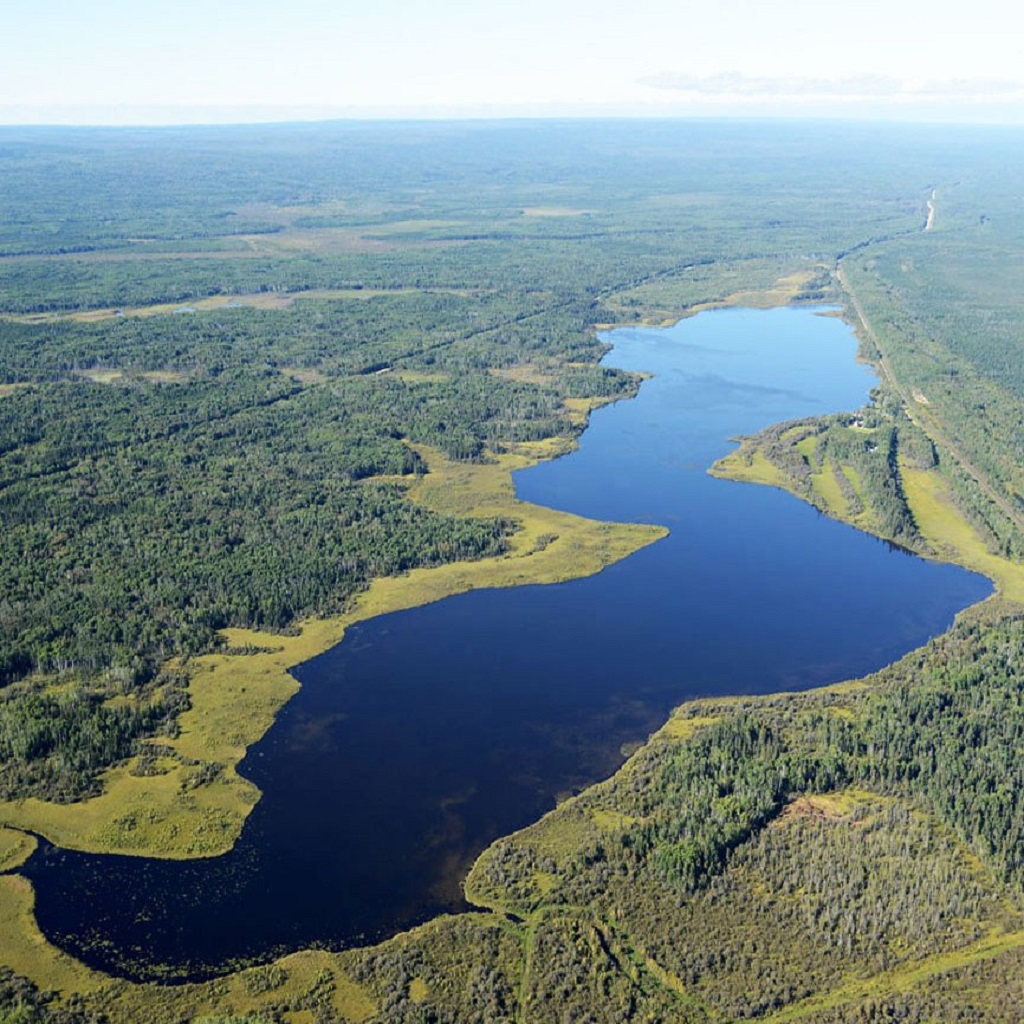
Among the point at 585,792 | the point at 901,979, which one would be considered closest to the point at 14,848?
→ the point at 585,792

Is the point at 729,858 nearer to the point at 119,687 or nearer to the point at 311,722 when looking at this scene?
the point at 311,722

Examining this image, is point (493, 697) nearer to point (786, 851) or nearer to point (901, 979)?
point (786, 851)

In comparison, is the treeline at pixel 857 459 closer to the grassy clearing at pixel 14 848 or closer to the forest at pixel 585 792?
the forest at pixel 585 792

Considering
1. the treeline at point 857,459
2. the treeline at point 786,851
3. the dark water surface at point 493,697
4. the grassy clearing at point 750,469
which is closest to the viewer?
the treeline at point 786,851

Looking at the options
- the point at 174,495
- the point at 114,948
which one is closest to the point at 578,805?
the point at 114,948

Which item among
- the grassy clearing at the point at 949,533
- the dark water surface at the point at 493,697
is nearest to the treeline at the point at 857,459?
the grassy clearing at the point at 949,533

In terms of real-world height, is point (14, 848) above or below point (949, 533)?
below

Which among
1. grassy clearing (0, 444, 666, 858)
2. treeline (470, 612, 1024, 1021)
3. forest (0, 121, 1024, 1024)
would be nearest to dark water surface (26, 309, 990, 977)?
grassy clearing (0, 444, 666, 858)

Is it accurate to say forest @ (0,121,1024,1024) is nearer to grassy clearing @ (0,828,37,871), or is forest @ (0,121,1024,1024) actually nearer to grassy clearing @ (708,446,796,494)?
grassy clearing @ (0,828,37,871)
